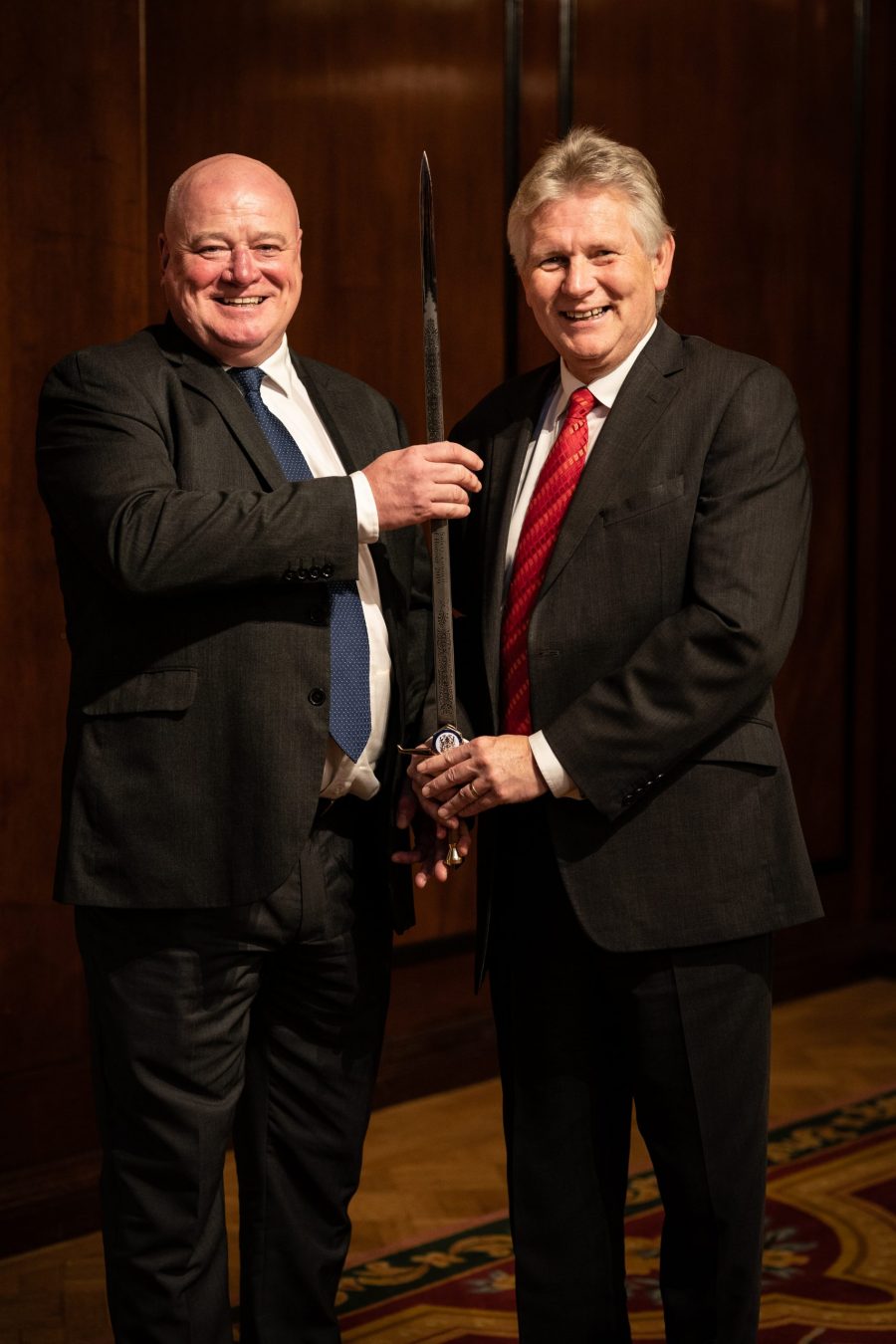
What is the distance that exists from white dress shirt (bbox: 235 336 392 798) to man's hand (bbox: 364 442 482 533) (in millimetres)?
113

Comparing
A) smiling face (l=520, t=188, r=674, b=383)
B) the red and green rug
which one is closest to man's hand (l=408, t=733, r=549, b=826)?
smiling face (l=520, t=188, r=674, b=383)

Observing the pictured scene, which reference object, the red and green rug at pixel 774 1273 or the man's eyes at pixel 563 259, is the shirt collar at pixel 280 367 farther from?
the red and green rug at pixel 774 1273

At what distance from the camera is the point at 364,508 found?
2.05 m

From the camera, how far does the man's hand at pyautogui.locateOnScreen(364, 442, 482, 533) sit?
2.03 metres

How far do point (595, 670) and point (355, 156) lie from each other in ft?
6.43

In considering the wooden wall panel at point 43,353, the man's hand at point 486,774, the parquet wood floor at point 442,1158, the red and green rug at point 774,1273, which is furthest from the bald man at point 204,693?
the wooden wall panel at point 43,353

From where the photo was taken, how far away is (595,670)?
6.92 ft

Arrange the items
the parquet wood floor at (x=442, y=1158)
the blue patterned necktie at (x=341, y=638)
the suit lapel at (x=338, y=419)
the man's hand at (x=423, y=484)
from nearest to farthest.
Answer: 1. the man's hand at (x=423, y=484)
2. the blue patterned necktie at (x=341, y=638)
3. the suit lapel at (x=338, y=419)
4. the parquet wood floor at (x=442, y=1158)

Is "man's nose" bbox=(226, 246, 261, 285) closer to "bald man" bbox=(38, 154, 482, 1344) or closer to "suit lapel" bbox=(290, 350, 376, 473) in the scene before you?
"bald man" bbox=(38, 154, 482, 1344)

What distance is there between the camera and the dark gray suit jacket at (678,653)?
2.03m

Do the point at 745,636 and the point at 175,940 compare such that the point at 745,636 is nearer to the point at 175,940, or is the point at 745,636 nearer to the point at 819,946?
the point at 175,940

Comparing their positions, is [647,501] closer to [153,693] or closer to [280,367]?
[280,367]

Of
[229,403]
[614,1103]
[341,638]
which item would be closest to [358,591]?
[341,638]

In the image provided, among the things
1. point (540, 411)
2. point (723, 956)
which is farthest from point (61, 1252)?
point (540, 411)
